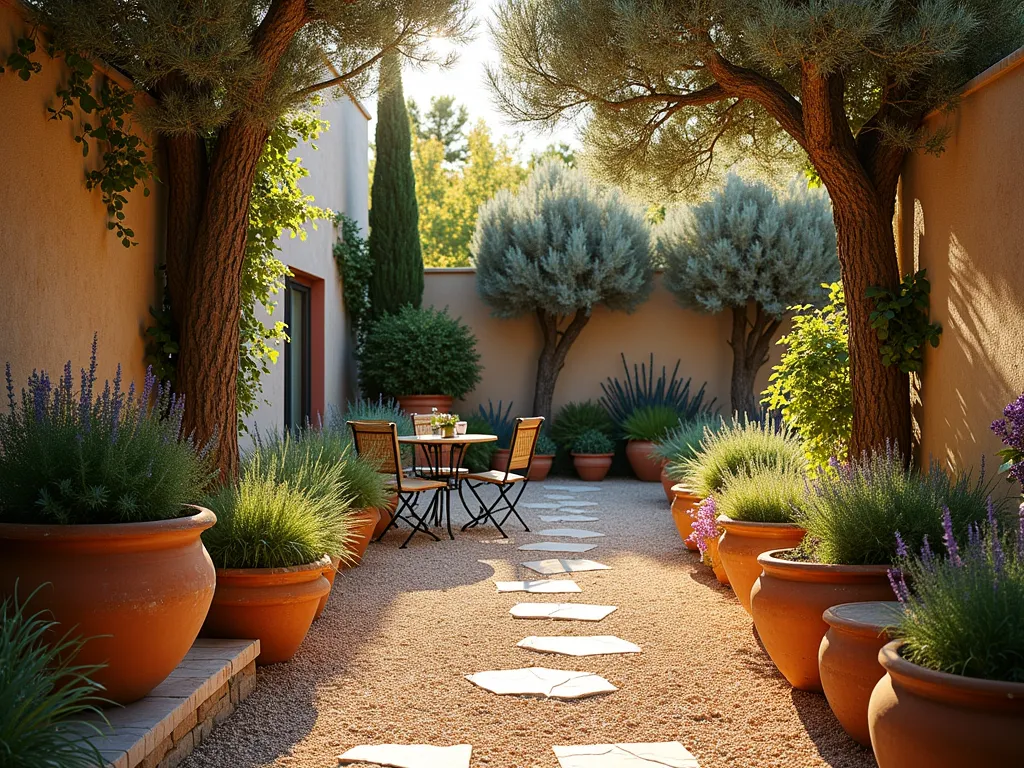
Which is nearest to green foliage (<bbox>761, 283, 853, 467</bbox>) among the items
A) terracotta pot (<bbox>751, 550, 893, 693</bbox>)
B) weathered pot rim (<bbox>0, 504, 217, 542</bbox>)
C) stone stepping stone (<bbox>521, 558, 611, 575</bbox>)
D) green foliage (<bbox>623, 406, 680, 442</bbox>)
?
stone stepping stone (<bbox>521, 558, 611, 575</bbox>)

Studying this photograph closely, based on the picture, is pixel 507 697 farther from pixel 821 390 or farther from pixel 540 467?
pixel 540 467

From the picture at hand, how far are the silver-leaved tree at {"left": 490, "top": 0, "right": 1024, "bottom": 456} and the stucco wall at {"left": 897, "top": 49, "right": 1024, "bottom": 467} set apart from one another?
17 cm

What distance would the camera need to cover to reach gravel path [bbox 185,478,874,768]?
3.00 meters

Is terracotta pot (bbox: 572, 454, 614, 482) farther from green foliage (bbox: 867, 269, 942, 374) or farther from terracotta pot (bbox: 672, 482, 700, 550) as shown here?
green foliage (bbox: 867, 269, 942, 374)

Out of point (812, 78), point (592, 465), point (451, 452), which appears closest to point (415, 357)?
point (592, 465)

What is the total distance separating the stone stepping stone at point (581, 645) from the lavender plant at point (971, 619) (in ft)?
5.77

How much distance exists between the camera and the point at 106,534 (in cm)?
271

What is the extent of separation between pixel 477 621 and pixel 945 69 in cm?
349

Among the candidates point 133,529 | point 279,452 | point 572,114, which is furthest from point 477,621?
point 572,114

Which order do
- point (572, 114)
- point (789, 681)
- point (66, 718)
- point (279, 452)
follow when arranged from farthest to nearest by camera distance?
1. point (572, 114)
2. point (279, 452)
3. point (789, 681)
4. point (66, 718)

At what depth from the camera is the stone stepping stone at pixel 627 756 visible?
283 centimetres

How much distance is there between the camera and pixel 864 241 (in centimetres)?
496

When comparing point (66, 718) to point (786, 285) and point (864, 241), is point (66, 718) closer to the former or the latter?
point (864, 241)

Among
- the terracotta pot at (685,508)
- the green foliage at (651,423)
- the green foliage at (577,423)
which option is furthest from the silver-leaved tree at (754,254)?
the terracotta pot at (685,508)
